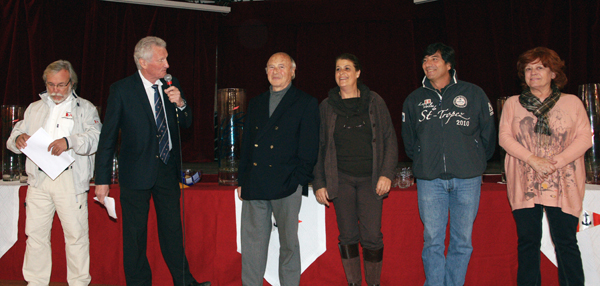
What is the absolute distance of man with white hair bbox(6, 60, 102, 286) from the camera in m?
2.53

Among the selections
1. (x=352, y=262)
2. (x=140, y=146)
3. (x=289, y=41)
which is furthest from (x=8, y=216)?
(x=289, y=41)

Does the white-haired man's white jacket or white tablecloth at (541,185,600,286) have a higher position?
the white-haired man's white jacket

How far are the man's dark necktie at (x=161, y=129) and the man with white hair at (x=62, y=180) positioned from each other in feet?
1.71

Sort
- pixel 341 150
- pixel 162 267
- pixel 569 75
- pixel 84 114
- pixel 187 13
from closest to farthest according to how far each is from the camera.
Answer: pixel 341 150 < pixel 84 114 < pixel 162 267 < pixel 569 75 < pixel 187 13

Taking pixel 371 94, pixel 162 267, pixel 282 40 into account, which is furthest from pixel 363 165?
pixel 282 40

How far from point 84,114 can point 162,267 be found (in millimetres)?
1253

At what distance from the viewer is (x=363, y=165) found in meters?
2.33

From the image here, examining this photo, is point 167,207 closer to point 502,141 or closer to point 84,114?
point 84,114

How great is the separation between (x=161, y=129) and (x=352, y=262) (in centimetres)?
147

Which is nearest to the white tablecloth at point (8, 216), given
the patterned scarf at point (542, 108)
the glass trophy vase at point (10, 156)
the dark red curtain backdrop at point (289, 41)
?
the glass trophy vase at point (10, 156)

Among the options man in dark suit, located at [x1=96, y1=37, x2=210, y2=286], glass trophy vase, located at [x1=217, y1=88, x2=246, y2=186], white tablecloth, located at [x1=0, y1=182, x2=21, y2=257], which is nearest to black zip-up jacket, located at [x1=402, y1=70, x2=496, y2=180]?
glass trophy vase, located at [x1=217, y1=88, x2=246, y2=186]

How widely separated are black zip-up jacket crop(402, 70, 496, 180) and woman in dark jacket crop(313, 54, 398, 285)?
191 millimetres

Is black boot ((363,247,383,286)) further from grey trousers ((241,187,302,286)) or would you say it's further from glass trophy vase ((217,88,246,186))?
glass trophy vase ((217,88,246,186))

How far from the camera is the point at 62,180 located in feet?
8.32
